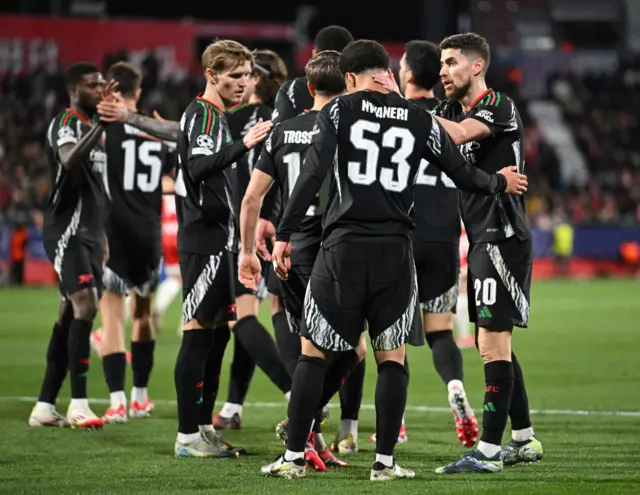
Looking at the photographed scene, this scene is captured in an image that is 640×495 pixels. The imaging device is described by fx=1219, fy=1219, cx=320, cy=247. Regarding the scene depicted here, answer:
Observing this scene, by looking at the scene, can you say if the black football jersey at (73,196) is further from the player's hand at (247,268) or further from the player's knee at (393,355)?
the player's knee at (393,355)

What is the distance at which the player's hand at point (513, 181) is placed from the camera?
625cm

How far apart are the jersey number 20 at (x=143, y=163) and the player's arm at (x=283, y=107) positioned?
1.56 metres

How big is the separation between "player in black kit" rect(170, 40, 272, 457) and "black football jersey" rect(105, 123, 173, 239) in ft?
5.70

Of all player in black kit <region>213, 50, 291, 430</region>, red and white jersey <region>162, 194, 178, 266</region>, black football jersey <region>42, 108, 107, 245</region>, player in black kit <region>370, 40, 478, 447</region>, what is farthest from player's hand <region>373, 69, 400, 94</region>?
red and white jersey <region>162, 194, 178, 266</region>

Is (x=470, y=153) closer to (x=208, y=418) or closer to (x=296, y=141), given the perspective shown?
(x=296, y=141)

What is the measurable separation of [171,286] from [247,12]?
20.6m

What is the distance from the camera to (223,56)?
691 cm

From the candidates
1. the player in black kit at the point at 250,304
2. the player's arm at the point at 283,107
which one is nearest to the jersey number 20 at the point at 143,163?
the player in black kit at the point at 250,304

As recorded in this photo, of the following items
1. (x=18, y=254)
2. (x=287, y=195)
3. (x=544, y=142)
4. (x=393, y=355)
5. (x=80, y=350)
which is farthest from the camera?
(x=544, y=142)

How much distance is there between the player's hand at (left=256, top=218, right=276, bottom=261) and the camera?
729 cm

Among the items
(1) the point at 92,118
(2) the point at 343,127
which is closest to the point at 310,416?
(2) the point at 343,127

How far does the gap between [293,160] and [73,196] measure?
233cm

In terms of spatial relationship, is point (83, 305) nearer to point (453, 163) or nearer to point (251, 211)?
point (251, 211)

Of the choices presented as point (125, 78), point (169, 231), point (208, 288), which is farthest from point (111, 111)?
Result: point (169, 231)
